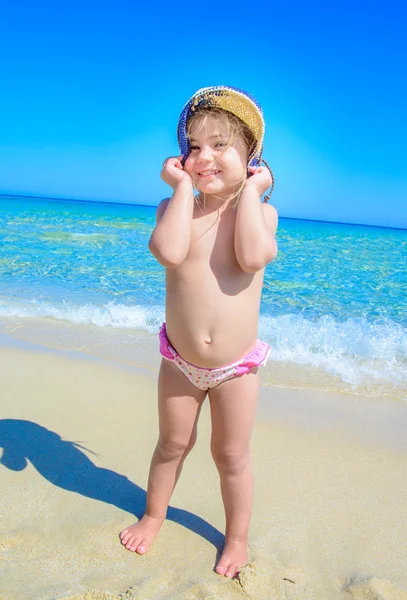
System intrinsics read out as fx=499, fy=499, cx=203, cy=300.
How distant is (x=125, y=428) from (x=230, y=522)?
1164 millimetres

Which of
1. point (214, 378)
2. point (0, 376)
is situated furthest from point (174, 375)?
point (0, 376)

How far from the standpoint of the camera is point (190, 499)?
244cm

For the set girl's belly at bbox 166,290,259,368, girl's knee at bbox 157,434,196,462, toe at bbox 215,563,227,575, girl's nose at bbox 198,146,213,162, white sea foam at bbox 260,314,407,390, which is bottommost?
toe at bbox 215,563,227,575

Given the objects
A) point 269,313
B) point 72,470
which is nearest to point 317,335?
point 269,313

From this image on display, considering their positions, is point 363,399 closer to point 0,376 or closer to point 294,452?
point 294,452

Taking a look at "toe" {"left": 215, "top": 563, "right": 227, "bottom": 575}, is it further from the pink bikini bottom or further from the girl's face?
the girl's face

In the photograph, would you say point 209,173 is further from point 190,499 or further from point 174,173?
point 190,499

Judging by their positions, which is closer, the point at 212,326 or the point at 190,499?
the point at 212,326

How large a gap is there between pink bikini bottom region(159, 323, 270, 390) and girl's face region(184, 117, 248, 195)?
659 mm

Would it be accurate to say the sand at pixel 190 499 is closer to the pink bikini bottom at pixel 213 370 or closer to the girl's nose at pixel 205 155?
the pink bikini bottom at pixel 213 370

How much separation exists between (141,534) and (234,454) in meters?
0.54

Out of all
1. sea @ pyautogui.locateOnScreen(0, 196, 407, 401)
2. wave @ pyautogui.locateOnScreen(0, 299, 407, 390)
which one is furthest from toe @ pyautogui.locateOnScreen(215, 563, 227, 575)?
wave @ pyautogui.locateOnScreen(0, 299, 407, 390)

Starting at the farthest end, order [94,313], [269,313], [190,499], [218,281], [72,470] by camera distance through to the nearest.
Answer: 1. [269,313]
2. [94,313]
3. [72,470]
4. [190,499]
5. [218,281]

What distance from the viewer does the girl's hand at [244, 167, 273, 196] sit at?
188cm
